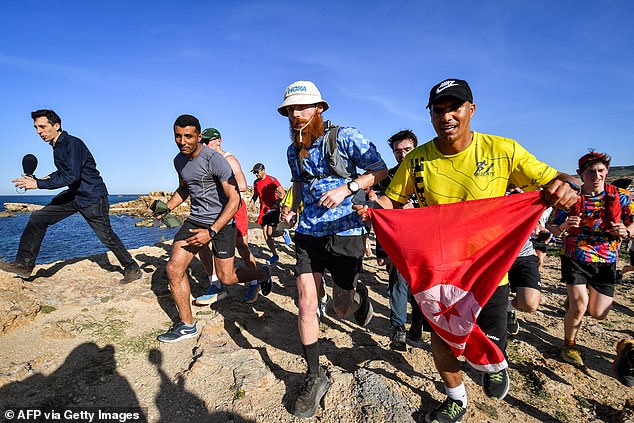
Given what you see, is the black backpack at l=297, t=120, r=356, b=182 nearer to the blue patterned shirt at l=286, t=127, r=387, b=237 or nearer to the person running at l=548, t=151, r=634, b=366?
the blue patterned shirt at l=286, t=127, r=387, b=237

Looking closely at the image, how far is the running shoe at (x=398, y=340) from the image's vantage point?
4164 mm

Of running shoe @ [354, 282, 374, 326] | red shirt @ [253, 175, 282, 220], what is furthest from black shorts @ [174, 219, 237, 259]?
red shirt @ [253, 175, 282, 220]

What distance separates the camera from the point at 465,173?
2734 mm

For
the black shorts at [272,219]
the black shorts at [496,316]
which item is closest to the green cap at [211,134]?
the black shorts at [272,219]

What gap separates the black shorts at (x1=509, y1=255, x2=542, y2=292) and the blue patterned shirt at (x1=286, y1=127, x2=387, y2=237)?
83.9 inches

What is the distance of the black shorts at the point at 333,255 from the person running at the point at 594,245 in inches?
118

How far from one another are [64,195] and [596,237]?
817 cm

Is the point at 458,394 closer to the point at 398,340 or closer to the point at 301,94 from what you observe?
the point at 398,340

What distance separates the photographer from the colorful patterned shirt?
405cm

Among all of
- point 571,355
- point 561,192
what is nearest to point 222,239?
point 561,192

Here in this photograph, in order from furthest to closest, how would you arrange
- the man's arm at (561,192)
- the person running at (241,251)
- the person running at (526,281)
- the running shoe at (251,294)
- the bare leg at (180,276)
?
the running shoe at (251,294), the person running at (241,251), the bare leg at (180,276), the person running at (526,281), the man's arm at (561,192)

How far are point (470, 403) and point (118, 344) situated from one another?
4062 mm

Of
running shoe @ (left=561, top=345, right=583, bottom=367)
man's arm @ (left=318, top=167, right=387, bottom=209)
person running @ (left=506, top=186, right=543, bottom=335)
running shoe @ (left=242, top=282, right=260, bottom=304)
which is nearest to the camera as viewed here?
man's arm @ (left=318, top=167, right=387, bottom=209)

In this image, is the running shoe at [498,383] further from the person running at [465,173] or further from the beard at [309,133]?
the beard at [309,133]
